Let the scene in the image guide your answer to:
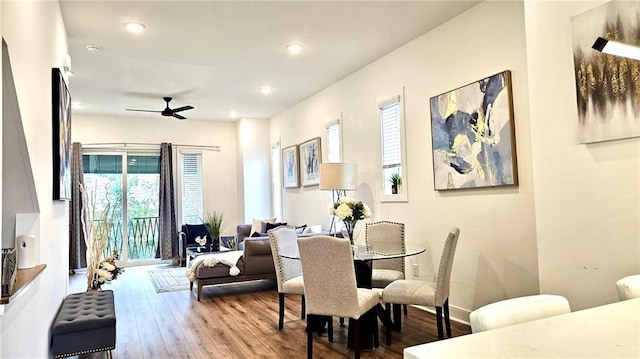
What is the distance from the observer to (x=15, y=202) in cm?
248

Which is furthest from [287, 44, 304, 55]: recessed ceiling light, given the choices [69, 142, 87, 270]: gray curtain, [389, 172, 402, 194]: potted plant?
[69, 142, 87, 270]: gray curtain

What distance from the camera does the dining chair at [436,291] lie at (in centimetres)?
335

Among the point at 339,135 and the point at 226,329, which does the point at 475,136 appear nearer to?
the point at 339,135

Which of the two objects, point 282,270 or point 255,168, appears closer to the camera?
point 282,270

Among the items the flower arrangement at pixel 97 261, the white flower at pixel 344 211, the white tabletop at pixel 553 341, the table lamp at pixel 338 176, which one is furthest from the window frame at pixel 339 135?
the white tabletop at pixel 553 341

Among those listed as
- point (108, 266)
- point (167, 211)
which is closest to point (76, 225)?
point (167, 211)

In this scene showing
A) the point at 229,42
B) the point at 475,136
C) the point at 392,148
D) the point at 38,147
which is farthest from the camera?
the point at 392,148

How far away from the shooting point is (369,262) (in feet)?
12.2

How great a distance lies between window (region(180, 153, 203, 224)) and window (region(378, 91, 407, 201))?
202 inches

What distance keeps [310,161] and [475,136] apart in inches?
141

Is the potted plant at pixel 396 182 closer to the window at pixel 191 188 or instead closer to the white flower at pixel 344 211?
the white flower at pixel 344 211

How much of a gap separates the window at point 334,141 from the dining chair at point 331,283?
3.13 m

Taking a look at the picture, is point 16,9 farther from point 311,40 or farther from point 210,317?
point 210,317

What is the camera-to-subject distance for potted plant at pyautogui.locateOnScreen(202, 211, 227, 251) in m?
7.82
